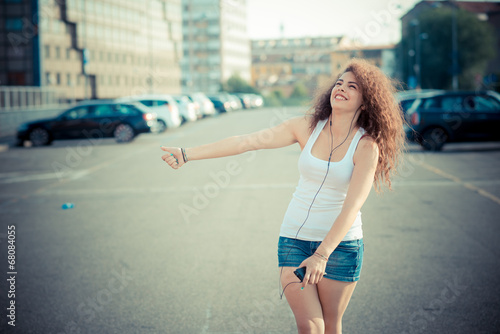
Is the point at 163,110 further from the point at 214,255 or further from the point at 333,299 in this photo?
the point at 333,299

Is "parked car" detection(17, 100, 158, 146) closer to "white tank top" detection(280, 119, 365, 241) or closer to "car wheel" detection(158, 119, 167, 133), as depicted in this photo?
"car wheel" detection(158, 119, 167, 133)

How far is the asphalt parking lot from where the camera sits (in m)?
4.45

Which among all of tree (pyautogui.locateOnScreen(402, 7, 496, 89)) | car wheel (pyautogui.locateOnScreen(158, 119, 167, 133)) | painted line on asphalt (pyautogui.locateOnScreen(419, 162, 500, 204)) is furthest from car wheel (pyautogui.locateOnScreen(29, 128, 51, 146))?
tree (pyautogui.locateOnScreen(402, 7, 496, 89))

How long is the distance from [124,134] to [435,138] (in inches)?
465

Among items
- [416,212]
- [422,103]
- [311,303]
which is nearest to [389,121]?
[311,303]

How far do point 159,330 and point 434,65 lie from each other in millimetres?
65019

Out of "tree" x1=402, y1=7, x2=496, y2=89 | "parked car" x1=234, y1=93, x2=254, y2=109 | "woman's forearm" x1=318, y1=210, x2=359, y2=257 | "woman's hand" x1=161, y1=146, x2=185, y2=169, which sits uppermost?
"tree" x1=402, y1=7, x2=496, y2=89

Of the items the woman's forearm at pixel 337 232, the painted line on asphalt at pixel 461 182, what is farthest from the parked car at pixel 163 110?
the woman's forearm at pixel 337 232

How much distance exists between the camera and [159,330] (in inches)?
165

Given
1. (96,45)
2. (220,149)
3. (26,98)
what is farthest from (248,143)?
(96,45)

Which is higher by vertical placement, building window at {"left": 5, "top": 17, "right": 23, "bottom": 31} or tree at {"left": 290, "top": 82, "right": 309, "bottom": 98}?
building window at {"left": 5, "top": 17, "right": 23, "bottom": 31}

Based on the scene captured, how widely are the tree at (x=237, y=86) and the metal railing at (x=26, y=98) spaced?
8047 cm

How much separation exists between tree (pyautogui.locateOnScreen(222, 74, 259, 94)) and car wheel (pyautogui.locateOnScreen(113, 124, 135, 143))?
308 ft

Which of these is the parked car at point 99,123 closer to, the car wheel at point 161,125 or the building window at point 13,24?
the car wheel at point 161,125
